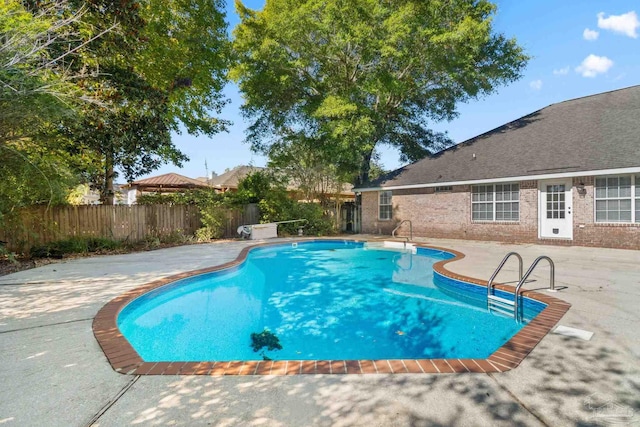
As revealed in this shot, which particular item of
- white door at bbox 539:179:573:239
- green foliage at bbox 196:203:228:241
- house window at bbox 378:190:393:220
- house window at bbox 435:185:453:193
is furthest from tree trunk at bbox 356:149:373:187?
white door at bbox 539:179:573:239

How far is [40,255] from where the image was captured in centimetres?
934

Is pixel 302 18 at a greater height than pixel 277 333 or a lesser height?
greater

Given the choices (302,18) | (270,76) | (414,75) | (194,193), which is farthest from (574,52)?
(194,193)

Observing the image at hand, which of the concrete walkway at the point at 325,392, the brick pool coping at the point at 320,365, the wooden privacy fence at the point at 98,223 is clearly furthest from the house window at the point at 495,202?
the wooden privacy fence at the point at 98,223

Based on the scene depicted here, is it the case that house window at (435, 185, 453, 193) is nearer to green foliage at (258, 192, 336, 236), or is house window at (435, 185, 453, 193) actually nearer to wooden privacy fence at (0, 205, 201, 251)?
green foliage at (258, 192, 336, 236)

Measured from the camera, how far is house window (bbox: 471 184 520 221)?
12.3 metres

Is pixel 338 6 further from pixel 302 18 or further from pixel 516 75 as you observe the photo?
pixel 516 75

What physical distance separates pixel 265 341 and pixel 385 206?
13.2 m

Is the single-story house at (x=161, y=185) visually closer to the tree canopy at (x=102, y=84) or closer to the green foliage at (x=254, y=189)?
the green foliage at (x=254, y=189)

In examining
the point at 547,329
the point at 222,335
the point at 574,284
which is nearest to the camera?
the point at 547,329

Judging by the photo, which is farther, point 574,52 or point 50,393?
point 574,52

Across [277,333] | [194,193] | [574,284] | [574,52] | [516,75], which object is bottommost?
[277,333]

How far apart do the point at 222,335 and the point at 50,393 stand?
2252mm

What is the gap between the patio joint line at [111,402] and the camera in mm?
2137
